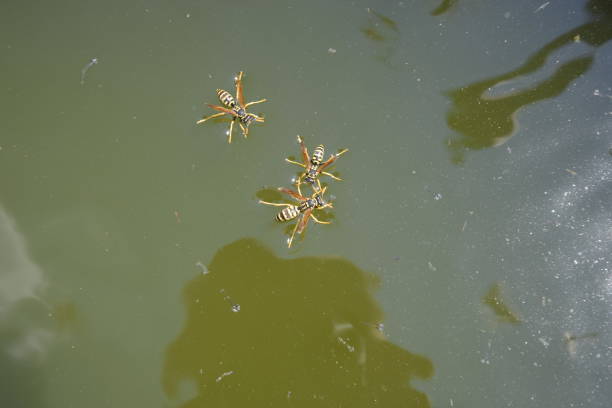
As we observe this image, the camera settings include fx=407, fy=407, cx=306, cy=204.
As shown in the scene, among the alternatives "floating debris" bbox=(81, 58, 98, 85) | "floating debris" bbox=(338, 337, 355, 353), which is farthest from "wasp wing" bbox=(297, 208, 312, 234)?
"floating debris" bbox=(81, 58, 98, 85)

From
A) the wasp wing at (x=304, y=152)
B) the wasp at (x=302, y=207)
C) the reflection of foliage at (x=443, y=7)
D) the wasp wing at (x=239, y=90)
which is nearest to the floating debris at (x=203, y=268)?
the wasp at (x=302, y=207)

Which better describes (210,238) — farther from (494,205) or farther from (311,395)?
(494,205)

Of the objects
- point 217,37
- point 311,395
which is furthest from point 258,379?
point 217,37

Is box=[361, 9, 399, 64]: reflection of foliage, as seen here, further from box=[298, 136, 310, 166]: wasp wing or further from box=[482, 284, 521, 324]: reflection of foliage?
box=[482, 284, 521, 324]: reflection of foliage

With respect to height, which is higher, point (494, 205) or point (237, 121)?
point (237, 121)

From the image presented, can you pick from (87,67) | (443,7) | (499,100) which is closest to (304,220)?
(499,100)
